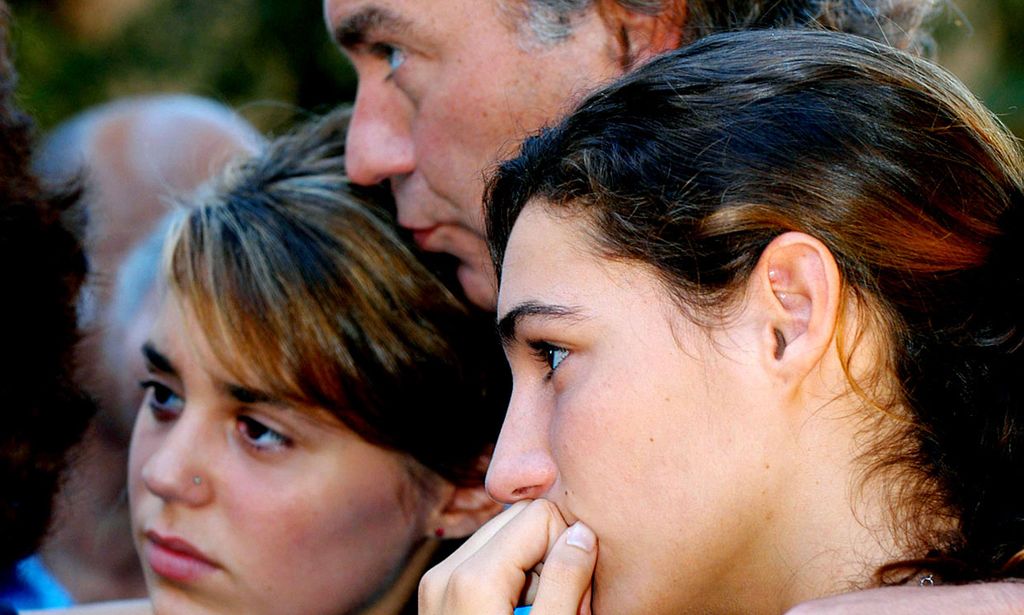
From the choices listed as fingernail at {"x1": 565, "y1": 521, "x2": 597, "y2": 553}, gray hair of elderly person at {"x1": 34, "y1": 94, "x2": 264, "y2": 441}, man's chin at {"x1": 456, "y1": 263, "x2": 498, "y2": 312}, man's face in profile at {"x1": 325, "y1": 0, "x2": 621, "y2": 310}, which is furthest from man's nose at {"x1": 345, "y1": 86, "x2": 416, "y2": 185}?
gray hair of elderly person at {"x1": 34, "y1": 94, "x2": 264, "y2": 441}

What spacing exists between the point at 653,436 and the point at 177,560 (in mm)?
1419

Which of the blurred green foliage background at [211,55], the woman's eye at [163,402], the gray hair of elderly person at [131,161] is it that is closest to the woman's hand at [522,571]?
the woman's eye at [163,402]

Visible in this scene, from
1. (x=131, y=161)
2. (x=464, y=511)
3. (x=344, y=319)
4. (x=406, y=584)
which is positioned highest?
(x=344, y=319)

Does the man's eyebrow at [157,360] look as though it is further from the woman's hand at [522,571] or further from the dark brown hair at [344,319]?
the woman's hand at [522,571]

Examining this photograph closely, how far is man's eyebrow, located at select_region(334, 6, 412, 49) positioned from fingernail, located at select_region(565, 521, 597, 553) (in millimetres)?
1277

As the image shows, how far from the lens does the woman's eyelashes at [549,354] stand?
2111 mm

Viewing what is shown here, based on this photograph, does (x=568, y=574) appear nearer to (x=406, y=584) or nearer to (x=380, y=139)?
(x=406, y=584)

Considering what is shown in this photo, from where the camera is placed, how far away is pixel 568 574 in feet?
6.62

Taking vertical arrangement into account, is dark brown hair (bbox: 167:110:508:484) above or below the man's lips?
below

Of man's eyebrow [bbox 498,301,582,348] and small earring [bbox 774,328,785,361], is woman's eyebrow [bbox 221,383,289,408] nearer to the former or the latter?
man's eyebrow [bbox 498,301,582,348]

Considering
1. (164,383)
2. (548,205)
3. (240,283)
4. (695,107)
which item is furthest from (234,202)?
(695,107)

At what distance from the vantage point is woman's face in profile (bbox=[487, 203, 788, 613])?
1.97 meters

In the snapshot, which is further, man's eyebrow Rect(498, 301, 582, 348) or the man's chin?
the man's chin

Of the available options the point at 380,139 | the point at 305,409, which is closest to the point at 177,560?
the point at 305,409
